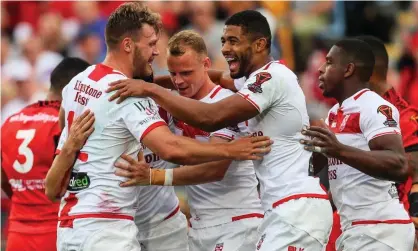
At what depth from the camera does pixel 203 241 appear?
339 inches

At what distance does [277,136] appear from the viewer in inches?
302

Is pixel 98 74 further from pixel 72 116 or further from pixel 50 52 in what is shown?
pixel 50 52

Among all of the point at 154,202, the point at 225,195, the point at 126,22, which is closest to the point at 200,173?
the point at 225,195

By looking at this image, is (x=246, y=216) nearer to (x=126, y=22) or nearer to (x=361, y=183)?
(x=361, y=183)

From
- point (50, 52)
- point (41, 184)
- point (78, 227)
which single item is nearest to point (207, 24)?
point (50, 52)

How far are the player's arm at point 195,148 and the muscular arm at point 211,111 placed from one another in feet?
0.58

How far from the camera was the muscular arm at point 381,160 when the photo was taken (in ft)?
24.7

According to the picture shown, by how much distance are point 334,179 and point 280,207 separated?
3.28ft

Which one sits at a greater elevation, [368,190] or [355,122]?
[355,122]

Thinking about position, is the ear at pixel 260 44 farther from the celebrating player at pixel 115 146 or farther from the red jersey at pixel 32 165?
the red jersey at pixel 32 165

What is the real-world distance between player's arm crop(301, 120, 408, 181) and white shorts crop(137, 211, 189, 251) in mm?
1723

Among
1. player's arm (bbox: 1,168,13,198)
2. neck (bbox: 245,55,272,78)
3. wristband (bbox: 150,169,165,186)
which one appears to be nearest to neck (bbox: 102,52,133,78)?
wristband (bbox: 150,169,165,186)

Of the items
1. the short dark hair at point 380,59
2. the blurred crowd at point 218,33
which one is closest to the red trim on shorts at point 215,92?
the short dark hair at point 380,59

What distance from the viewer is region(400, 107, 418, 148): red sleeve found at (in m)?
9.20
